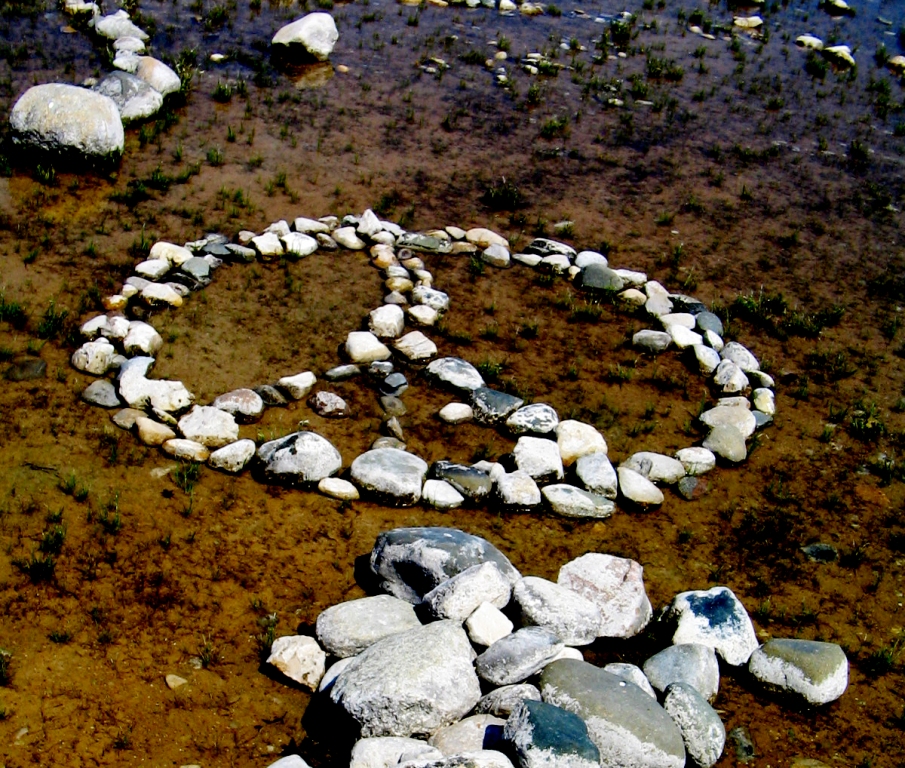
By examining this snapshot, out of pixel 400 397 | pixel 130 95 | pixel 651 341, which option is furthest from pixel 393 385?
pixel 130 95

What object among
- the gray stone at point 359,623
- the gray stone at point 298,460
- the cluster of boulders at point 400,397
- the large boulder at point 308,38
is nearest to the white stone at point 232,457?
the cluster of boulders at point 400,397

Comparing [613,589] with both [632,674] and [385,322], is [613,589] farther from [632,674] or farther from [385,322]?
[385,322]

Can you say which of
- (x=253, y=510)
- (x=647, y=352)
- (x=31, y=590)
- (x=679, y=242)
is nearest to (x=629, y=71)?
(x=679, y=242)

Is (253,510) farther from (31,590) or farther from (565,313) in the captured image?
(565,313)

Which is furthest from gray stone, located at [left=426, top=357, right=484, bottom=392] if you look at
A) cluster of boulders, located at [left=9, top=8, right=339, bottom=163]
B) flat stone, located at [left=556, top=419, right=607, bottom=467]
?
cluster of boulders, located at [left=9, top=8, right=339, bottom=163]

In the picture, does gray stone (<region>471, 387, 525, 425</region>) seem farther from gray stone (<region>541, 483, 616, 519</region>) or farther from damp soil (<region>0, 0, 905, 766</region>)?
gray stone (<region>541, 483, 616, 519</region>)

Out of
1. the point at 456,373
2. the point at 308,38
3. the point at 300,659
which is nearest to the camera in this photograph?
the point at 300,659
